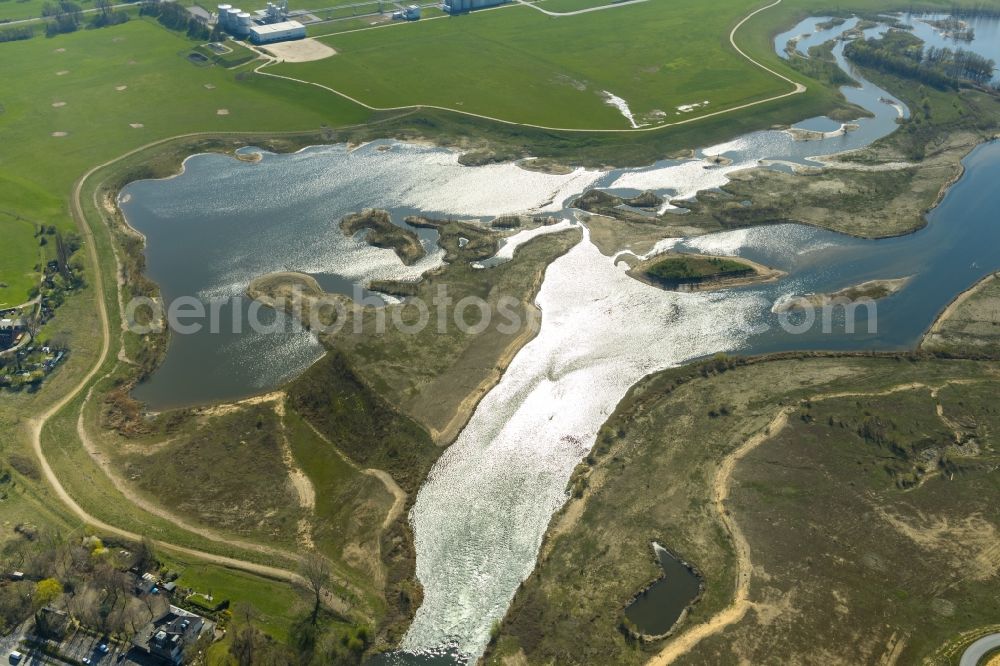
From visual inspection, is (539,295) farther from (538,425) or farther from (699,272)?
(538,425)

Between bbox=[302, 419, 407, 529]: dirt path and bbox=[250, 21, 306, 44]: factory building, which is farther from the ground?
bbox=[250, 21, 306, 44]: factory building

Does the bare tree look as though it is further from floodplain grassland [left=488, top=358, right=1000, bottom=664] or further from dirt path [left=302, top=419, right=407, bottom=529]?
floodplain grassland [left=488, top=358, right=1000, bottom=664]

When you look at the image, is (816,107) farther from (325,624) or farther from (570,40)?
(325,624)

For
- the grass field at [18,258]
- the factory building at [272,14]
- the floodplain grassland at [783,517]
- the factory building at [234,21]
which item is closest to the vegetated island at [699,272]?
the floodplain grassland at [783,517]

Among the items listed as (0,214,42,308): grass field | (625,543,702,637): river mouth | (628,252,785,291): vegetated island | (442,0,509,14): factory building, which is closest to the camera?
(625,543,702,637): river mouth

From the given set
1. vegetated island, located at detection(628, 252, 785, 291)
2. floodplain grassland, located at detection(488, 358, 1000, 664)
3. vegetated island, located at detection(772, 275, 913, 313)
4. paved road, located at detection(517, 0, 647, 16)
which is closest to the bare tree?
floodplain grassland, located at detection(488, 358, 1000, 664)

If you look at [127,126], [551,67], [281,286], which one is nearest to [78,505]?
[281,286]

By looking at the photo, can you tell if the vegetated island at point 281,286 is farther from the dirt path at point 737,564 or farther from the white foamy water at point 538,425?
the dirt path at point 737,564
